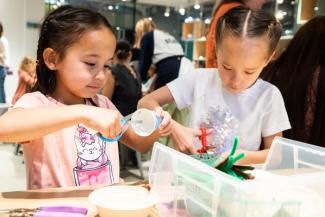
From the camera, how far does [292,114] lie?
1546 millimetres

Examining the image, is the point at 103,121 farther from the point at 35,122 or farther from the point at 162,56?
the point at 162,56

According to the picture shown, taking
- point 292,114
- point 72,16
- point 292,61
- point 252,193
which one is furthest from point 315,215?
point 292,61

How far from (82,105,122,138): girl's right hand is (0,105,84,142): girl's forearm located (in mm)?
31

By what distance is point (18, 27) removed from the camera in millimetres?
4355

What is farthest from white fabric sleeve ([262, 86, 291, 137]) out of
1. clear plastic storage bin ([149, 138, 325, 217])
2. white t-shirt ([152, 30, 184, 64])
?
white t-shirt ([152, 30, 184, 64])

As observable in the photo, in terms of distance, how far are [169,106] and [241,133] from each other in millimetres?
321

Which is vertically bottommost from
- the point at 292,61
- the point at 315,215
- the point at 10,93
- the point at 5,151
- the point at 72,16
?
the point at 5,151

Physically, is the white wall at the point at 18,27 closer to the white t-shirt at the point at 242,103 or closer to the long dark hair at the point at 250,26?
the white t-shirt at the point at 242,103

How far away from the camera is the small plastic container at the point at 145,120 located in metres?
0.80

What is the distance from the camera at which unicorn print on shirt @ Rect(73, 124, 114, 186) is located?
993 mm

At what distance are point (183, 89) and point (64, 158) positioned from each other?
0.52 m

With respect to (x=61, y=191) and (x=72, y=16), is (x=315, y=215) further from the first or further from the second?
(x=72, y=16)

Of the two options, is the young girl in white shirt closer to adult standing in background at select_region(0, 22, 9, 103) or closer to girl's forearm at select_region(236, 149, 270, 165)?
girl's forearm at select_region(236, 149, 270, 165)

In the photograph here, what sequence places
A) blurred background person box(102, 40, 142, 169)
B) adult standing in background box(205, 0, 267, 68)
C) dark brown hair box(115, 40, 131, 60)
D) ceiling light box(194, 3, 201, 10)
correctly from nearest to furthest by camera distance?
adult standing in background box(205, 0, 267, 68), blurred background person box(102, 40, 142, 169), dark brown hair box(115, 40, 131, 60), ceiling light box(194, 3, 201, 10)
